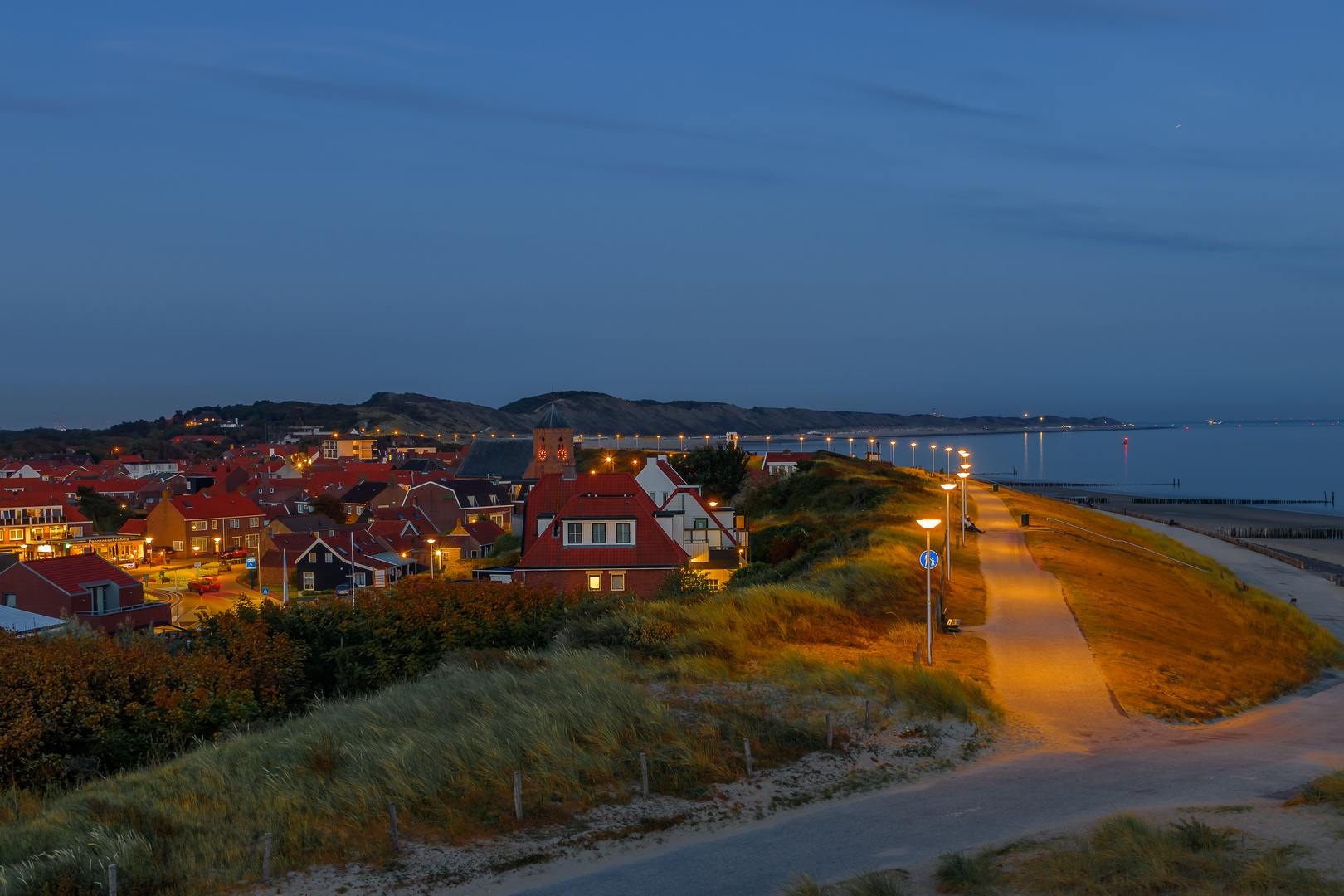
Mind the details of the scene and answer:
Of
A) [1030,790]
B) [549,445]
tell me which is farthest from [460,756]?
[549,445]

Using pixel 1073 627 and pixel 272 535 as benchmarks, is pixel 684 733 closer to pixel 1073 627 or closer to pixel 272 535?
pixel 1073 627

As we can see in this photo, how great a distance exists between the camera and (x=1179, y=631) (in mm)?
23750

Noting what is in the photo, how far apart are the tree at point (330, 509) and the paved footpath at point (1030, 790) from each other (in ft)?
271

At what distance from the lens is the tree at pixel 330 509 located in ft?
292

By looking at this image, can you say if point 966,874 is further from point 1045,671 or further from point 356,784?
point 1045,671

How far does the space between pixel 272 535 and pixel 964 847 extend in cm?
5975

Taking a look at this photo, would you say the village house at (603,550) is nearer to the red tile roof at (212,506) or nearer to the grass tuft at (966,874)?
the grass tuft at (966,874)

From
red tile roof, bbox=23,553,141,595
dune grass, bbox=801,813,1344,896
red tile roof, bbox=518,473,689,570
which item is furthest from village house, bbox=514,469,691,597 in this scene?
dune grass, bbox=801,813,1344,896

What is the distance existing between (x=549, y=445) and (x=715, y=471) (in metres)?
39.6

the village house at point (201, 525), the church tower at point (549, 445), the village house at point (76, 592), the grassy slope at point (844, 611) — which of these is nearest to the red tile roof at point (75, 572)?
the village house at point (76, 592)

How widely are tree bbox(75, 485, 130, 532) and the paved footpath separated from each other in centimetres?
9382

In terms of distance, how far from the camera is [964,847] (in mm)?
9445

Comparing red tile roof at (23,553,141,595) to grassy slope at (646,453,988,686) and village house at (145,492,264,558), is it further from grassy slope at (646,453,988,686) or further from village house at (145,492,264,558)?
village house at (145,492,264,558)

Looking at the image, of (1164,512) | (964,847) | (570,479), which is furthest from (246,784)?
(1164,512)
